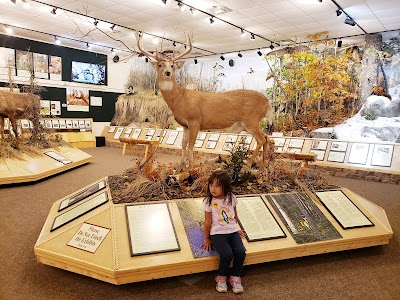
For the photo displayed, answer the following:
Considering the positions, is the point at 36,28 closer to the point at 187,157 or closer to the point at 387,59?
the point at 187,157

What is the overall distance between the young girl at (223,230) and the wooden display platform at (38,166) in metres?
3.91

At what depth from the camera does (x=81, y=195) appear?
328 centimetres

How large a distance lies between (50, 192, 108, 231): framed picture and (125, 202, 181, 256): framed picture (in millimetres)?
336

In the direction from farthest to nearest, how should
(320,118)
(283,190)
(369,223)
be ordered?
1. (320,118)
2. (283,190)
3. (369,223)

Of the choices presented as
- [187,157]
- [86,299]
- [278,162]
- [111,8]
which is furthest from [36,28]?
[86,299]

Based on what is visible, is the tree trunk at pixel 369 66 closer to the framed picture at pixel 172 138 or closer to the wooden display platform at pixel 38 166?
the framed picture at pixel 172 138

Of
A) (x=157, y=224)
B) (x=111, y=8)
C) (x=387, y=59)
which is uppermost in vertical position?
(x=111, y=8)

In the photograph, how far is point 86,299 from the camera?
206 centimetres

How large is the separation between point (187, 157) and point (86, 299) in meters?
2.02

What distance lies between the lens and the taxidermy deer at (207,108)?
3.25 meters

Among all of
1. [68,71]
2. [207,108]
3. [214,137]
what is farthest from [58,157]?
[68,71]

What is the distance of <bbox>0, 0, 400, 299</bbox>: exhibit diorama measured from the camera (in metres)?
2.31

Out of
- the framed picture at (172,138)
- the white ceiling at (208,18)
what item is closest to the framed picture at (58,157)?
the white ceiling at (208,18)

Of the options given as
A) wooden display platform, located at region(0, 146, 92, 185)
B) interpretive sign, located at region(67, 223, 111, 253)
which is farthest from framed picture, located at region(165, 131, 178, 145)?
interpretive sign, located at region(67, 223, 111, 253)
